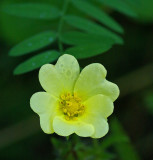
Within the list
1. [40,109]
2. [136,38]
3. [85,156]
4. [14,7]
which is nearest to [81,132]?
[40,109]

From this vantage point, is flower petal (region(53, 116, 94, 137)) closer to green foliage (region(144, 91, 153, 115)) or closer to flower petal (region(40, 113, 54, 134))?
flower petal (region(40, 113, 54, 134))

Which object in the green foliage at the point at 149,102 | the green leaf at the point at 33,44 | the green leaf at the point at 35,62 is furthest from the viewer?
the green foliage at the point at 149,102

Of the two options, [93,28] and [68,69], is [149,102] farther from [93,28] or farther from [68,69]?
[68,69]

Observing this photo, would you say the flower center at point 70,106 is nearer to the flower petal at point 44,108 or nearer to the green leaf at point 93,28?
the flower petal at point 44,108

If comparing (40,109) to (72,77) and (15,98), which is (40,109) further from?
(15,98)

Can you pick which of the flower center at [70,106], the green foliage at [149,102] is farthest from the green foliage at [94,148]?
the green foliage at [149,102]
